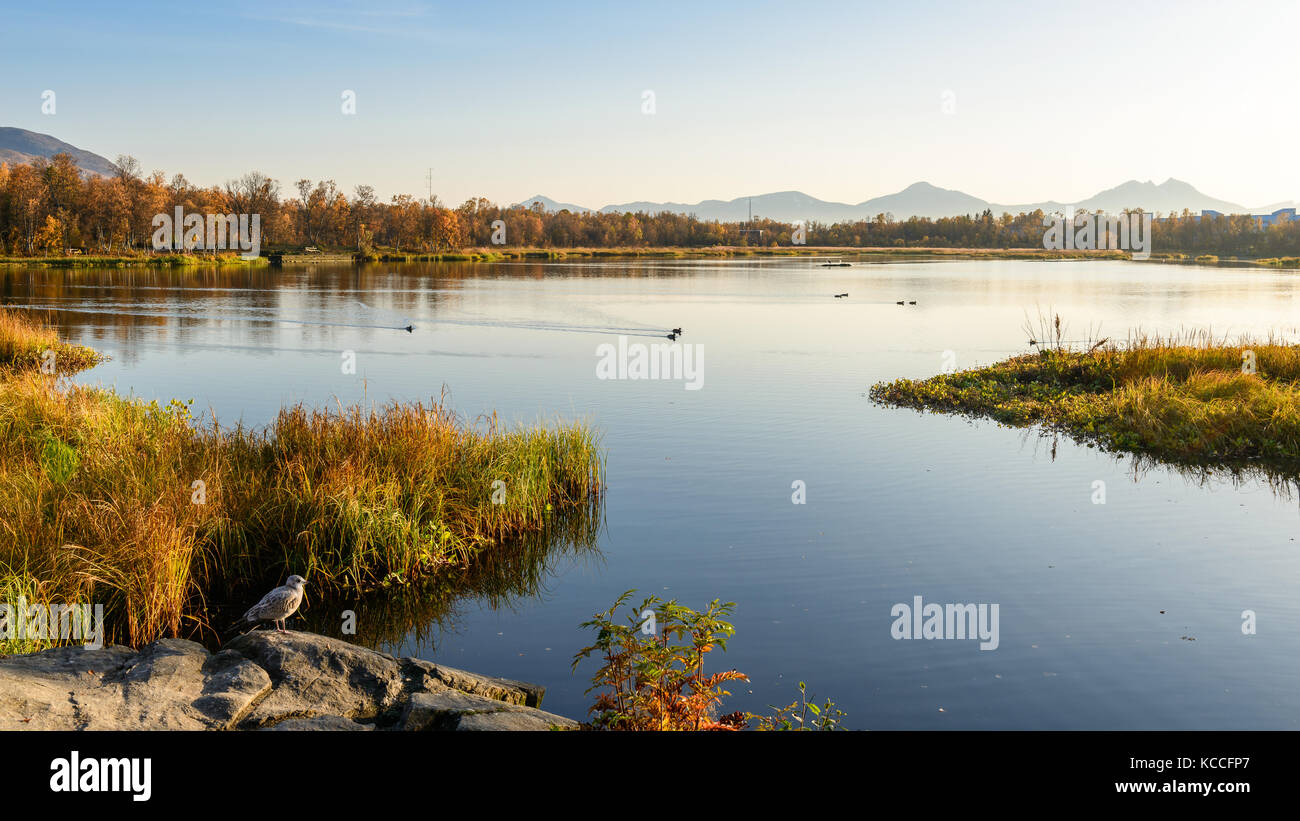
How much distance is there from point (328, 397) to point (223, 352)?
38.3ft

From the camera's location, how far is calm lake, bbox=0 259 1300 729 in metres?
8.68

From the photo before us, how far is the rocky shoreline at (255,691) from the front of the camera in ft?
19.7

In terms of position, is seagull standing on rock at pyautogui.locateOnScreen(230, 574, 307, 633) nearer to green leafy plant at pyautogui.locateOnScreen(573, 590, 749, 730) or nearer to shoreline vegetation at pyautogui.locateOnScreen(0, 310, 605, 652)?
shoreline vegetation at pyautogui.locateOnScreen(0, 310, 605, 652)

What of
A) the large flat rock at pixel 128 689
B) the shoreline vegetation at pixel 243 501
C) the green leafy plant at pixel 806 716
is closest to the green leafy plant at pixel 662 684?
the green leafy plant at pixel 806 716

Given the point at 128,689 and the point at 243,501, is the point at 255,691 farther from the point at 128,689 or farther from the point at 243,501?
the point at 243,501

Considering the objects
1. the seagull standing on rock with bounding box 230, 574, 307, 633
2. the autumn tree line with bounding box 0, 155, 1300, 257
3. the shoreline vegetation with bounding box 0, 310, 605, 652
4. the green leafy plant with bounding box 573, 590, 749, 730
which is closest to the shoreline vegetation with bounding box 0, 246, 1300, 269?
the autumn tree line with bounding box 0, 155, 1300, 257

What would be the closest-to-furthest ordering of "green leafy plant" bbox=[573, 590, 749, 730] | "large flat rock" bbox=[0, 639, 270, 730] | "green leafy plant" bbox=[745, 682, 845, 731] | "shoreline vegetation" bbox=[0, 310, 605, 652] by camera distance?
"large flat rock" bbox=[0, 639, 270, 730] → "green leafy plant" bbox=[573, 590, 749, 730] → "green leafy plant" bbox=[745, 682, 845, 731] → "shoreline vegetation" bbox=[0, 310, 605, 652]

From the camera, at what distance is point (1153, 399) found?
19953 mm

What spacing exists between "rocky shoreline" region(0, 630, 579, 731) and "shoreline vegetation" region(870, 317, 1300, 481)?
15.6m

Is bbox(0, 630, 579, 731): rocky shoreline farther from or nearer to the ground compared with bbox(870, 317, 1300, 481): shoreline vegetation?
nearer to the ground

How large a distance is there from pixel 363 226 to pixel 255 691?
140 metres

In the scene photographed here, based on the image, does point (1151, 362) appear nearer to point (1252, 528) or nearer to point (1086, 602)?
point (1252, 528)

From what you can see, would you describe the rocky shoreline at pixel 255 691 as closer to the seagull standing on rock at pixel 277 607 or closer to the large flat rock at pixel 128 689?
the large flat rock at pixel 128 689
